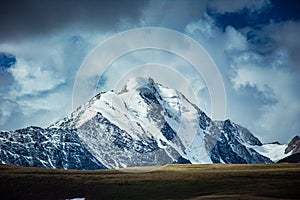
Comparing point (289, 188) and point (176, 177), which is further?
point (176, 177)

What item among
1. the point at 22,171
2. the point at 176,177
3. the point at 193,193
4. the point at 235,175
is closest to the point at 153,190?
the point at 193,193

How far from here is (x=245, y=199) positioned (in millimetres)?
87188

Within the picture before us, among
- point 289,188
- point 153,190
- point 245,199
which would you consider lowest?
point 245,199

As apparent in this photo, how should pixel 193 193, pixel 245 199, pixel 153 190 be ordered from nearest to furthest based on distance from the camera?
pixel 245 199
pixel 193 193
pixel 153 190

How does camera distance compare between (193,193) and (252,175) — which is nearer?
(193,193)

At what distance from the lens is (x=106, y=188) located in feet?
426

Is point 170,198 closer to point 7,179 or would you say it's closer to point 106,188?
point 106,188

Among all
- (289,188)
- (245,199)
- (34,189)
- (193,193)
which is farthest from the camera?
(34,189)

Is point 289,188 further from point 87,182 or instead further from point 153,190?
point 87,182

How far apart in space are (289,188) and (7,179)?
82.2m

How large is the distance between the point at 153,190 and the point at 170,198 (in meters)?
14.5

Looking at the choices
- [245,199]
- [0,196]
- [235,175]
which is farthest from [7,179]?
[245,199]

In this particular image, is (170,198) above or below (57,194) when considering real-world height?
below

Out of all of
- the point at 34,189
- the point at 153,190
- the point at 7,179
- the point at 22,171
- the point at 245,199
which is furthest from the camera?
the point at 22,171
